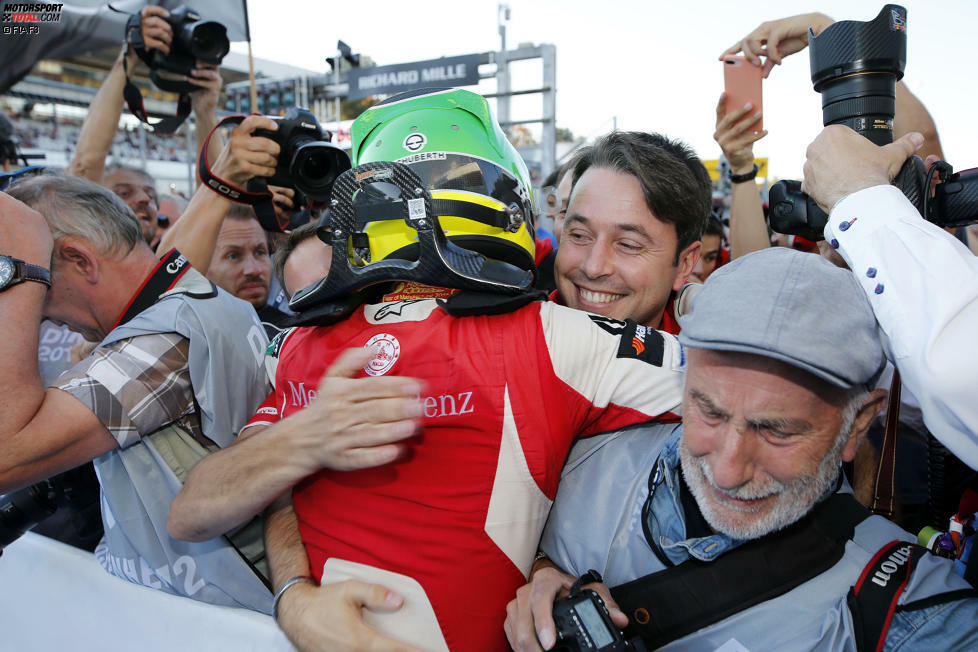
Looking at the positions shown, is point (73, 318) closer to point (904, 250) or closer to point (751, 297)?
point (751, 297)

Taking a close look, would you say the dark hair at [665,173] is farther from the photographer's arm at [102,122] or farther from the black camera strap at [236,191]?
the photographer's arm at [102,122]

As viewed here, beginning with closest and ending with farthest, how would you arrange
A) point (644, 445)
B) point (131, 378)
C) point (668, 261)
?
point (644, 445) → point (131, 378) → point (668, 261)

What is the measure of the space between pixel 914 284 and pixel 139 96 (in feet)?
11.9

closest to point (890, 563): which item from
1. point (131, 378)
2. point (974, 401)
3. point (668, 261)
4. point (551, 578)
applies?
point (974, 401)

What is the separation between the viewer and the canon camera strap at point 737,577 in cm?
131

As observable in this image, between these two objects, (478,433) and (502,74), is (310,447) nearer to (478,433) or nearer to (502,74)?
(478,433)

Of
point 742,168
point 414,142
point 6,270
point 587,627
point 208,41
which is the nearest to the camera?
point 587,627

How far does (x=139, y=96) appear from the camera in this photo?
11.0ft

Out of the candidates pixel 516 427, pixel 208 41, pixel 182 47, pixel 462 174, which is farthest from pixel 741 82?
pixel 182 47

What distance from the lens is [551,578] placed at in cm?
142

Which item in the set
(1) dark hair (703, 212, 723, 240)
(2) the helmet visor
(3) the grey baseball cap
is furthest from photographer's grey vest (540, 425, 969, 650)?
(1) dark hair (703, 212, 723, 240)

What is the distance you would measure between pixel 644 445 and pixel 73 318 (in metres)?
1.89

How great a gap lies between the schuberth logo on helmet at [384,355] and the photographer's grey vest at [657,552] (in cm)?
57

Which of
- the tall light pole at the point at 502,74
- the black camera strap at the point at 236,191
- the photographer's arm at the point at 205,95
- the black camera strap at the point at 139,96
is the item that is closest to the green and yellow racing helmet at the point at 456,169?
the black camera strap at the point at 236,191
